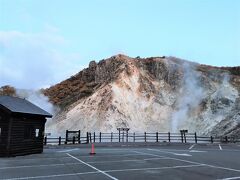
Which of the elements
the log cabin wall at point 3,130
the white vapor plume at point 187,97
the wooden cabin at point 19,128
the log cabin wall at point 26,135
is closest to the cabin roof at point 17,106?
the wooden cabin at point 19,128

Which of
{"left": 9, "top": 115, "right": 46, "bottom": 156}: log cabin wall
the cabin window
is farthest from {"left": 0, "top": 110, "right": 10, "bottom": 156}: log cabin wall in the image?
the cabin window

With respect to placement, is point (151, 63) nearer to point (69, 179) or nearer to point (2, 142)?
point (2, 142)

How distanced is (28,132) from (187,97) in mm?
44096

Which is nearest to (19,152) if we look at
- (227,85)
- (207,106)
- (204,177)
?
(204,177)

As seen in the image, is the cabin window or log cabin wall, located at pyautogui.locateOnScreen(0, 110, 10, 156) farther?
the cabin window

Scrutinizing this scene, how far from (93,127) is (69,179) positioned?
43.9m

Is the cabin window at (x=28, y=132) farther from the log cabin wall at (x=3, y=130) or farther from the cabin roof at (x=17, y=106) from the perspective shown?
the log cabin wall at (x=3, y=130)

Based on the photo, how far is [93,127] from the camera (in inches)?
2137

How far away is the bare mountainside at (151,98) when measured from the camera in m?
54.8

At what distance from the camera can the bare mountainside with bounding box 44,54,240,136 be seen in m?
54.8

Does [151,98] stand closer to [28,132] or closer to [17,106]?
[28,132]

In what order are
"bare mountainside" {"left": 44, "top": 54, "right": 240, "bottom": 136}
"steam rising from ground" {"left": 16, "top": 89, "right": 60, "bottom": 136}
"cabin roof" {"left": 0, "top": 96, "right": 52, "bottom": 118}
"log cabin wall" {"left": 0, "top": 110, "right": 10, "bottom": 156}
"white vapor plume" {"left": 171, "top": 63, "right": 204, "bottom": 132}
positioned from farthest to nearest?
"steam rising from ground" {"left": 16, "top": 89, "right": 60, "bottom": 136} < "white vapor plume" {"left": 171, "top": 63, "right": 204, "bottom": 132} < "bare mountainside" {"left": 44, "top": 54, "right": 240, "bottom": 136} < "cabin roof" {"left": 0, "top": 96, "right": 52, "bottom": 118} < "log cabin wall" {"left": 0, "top": 110, "right": 10, "bottom": 156}

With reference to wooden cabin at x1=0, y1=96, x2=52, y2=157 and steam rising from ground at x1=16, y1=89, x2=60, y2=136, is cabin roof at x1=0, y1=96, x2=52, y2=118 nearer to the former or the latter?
wooden cabin at x1=0, y1=96, x2=52, y2=157

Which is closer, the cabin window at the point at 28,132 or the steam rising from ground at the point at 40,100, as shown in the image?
the cabin window at the point at 28,132
